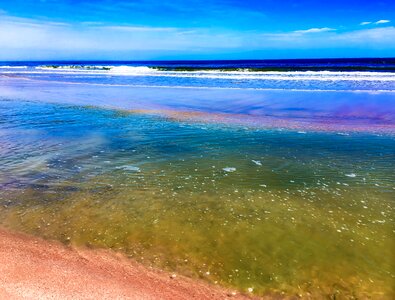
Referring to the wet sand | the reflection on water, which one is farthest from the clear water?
the wet sand

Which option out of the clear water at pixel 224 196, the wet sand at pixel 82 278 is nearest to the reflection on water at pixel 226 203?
the clear water at pixel 224 196

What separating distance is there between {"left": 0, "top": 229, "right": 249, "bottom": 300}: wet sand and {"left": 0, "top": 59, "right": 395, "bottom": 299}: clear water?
8.7 inches

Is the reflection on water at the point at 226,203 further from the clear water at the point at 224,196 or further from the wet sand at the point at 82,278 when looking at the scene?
the wet sand at the point at 82,278

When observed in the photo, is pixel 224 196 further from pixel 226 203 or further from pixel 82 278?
pixel 82 278

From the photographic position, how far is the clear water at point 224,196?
4.60 metres

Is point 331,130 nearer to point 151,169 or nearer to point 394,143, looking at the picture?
point 394,143

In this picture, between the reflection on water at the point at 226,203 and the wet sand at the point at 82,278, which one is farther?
the reflection on water at the point at 226,203

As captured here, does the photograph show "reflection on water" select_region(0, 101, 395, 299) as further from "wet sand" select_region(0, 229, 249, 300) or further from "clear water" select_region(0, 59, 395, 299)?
"wet sand" select_region(0, 229, 249, 300)

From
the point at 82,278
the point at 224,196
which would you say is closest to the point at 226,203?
the point at 224,196

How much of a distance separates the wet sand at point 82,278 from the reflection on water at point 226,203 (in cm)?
23

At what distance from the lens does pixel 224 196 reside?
671 cm

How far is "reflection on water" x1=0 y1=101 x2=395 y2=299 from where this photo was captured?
4.57m

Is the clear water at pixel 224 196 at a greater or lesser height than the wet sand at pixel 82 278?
greater

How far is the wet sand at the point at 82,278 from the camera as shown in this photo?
4047 millimetres
